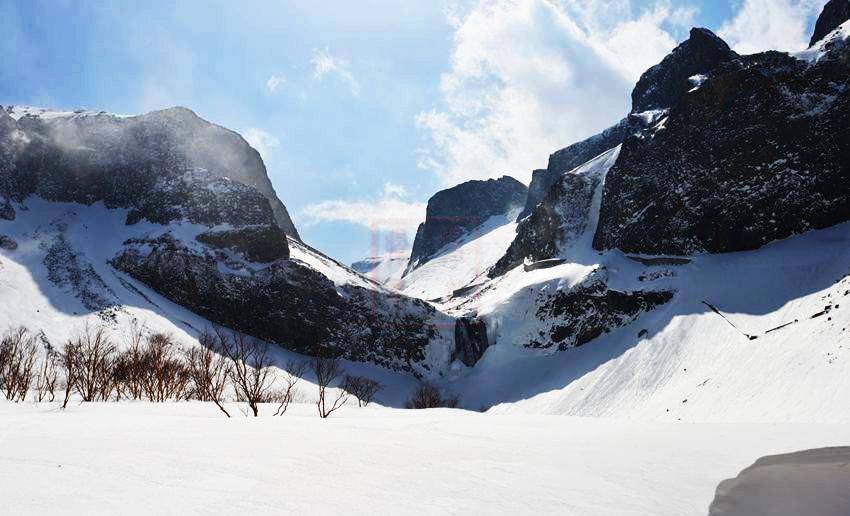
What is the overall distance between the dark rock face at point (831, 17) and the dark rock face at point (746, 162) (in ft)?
92.9

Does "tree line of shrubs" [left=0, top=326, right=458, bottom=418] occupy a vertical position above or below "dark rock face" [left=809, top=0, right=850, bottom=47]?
below

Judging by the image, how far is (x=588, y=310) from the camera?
226ft

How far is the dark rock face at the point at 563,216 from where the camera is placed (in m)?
88.6

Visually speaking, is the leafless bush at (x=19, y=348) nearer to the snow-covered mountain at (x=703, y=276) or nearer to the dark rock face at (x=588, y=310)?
the snow-covered mountain at (x=703, y=276)

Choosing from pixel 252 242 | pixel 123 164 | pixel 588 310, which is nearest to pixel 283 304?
pixel 252 242

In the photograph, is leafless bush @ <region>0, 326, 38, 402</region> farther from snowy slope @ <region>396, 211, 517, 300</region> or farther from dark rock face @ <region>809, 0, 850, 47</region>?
dark rock face @ <region>809, 0, 850, 47</region>

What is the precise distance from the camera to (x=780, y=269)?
2072 inches

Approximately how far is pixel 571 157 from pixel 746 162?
91.5 metres

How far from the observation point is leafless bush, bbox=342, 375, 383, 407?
196 ft

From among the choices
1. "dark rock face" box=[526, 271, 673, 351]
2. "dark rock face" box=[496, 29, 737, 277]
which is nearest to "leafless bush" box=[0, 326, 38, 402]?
"dark rock face" box=[526, 271, 673, 351]

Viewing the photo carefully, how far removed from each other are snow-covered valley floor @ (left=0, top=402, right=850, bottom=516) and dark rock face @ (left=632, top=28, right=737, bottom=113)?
335 feet

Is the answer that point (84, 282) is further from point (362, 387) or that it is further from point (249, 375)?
point (362, 387)

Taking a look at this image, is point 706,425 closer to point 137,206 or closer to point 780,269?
point 780,269

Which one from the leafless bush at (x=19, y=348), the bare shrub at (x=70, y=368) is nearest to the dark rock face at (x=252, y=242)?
the leafless bush at (x=19, y=348)
